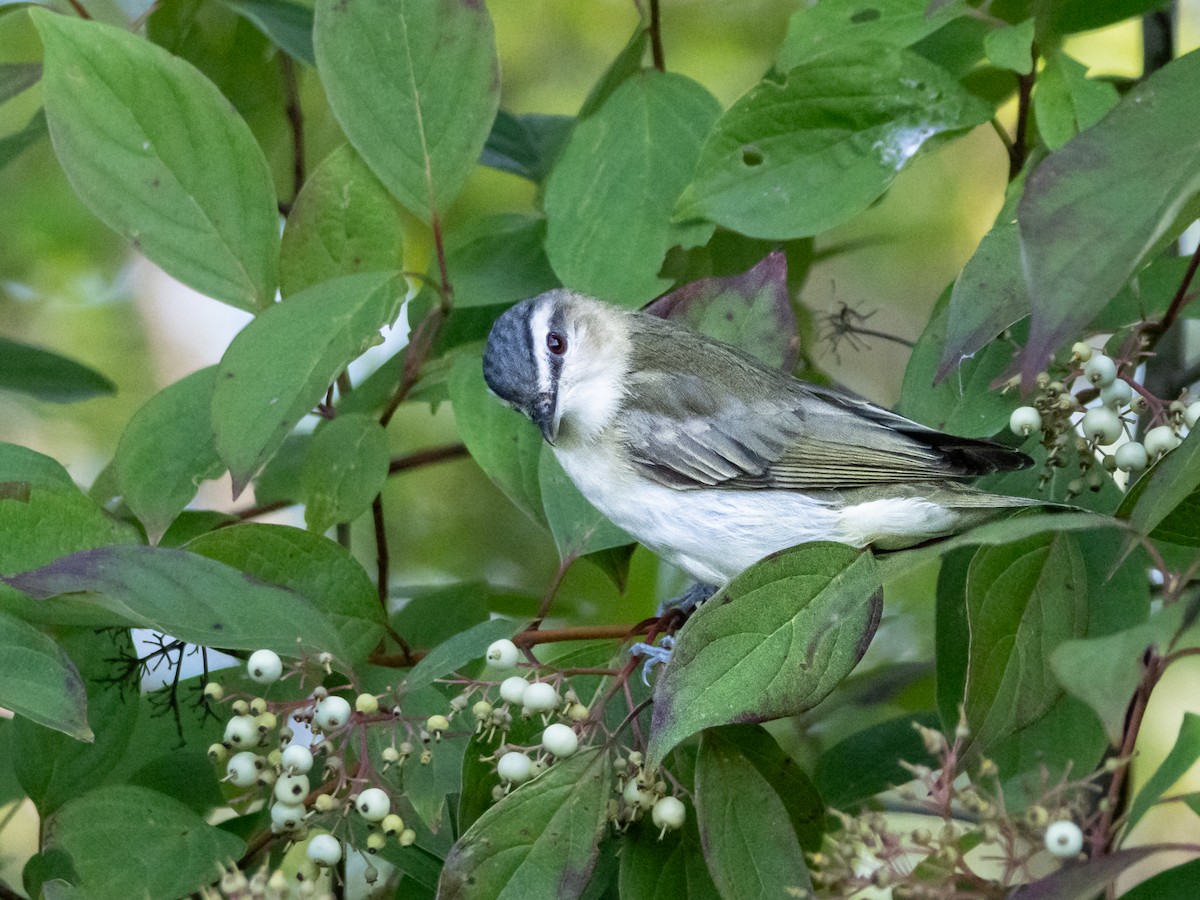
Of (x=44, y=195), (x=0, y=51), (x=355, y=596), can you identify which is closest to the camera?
(x=355, y=596)

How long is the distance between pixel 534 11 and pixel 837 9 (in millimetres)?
1817

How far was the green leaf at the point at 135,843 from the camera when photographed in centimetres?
145

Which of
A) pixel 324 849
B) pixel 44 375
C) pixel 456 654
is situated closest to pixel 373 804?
pixel 324 849

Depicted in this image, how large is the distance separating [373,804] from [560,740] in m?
→ 0.22

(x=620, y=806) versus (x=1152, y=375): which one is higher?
(x=1152, y=375)

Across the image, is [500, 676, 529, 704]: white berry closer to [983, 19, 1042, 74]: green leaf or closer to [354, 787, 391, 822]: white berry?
[354, 787, 391, 822]: white berry

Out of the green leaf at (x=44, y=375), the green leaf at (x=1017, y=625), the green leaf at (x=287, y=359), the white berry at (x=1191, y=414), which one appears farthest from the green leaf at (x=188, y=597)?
the white berry at (x=1191, y=414)

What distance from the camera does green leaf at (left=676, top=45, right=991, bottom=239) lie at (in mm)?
1808

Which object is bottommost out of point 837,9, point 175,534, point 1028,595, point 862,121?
point 175,534

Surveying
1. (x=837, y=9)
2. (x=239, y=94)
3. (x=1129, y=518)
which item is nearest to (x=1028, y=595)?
(x=1129, y=518)

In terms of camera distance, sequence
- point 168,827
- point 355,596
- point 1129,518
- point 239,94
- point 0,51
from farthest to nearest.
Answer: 1. point 0,51
2. point 239,94
3. point 355,596
4. point 168,827
5. point 1129,518

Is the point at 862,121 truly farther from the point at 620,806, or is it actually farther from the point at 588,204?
the point at 620,806

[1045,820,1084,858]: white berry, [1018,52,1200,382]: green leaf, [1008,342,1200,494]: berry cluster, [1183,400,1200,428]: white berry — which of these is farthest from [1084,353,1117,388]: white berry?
[1045,820,1084,858]: white berry

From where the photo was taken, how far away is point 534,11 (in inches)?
139
